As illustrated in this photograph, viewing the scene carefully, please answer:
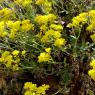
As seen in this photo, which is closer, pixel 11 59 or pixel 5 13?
pixel 11 59

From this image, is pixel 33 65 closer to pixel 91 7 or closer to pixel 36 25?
pixel 36 25

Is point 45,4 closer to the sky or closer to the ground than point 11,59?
closer to the sky

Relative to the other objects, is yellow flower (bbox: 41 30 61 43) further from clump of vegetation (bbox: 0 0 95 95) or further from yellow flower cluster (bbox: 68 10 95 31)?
yellow flower cluster (bbox: 68 10 95 31)

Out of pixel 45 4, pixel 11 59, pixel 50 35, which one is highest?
pixel 45 4

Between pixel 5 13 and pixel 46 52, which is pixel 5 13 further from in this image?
pixel 46 52

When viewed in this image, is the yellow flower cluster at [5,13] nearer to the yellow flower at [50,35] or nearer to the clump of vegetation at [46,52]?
the clump of vegetation at [46,52]

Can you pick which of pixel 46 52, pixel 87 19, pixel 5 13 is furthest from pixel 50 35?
pixel 5 13

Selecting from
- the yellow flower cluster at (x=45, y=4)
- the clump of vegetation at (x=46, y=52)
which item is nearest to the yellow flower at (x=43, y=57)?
the clump of vegetation at (x=46, y=52)

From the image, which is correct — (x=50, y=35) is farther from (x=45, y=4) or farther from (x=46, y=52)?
(x=45, y=4)

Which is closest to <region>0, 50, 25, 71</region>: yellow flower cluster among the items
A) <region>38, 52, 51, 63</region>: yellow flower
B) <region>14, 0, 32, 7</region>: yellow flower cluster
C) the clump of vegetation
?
the clump of vegetation

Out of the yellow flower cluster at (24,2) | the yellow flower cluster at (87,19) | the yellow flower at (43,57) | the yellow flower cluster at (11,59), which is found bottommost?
the yellow flower cluster at (11,59)

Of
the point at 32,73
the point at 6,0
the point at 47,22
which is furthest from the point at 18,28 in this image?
the point at 6,0
